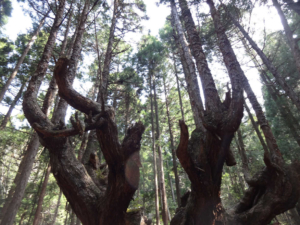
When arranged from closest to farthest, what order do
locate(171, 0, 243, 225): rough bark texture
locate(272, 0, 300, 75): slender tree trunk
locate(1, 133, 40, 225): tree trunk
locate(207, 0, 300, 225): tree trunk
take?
locate(171, 0, 243, 225): rough bark texture → locate(207, 0, 300, 225): tree trunk → locate(1, 133, 40, 225): tree trunk → locate(272, 0, 300, 75): slender tree trunk

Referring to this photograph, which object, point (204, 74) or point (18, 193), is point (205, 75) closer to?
point (204, 74)

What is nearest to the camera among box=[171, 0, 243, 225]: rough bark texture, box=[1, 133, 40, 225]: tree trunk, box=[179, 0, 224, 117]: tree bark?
box=[171, 0, 243, 225]: rough bark texture

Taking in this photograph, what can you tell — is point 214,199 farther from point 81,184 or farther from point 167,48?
point 167,48

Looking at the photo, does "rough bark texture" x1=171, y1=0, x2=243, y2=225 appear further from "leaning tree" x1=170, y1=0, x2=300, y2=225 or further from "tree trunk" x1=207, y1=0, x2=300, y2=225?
"tree trunk" x1=207, y1=0, x2=300, y2=225

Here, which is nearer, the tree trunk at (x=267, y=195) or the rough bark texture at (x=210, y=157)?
the rough bark texture at (x=210, y=157)

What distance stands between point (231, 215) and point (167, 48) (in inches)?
637

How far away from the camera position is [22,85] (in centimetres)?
1430

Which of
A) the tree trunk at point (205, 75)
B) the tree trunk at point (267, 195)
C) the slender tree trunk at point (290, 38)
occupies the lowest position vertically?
the tree trunk at point (267, 195)

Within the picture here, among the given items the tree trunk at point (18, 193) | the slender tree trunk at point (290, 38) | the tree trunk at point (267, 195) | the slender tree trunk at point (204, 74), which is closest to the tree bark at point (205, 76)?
the slender tree trunk at point (204, 74)

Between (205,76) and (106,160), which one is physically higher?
(205,76)

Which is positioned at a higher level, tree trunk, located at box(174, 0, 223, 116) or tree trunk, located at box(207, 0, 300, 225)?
tree trunk, located at box(174, 0, 223, 116)

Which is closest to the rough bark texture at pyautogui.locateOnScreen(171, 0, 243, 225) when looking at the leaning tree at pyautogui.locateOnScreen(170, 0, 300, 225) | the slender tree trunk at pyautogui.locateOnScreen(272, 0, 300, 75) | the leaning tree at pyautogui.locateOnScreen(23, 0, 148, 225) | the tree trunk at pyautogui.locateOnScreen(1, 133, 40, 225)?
the leaning tree at pyautogui.locateOnScreen(170, 0, 300, 225)

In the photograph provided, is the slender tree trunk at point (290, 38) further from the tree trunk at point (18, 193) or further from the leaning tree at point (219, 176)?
the tree trunk at point (18, 193)

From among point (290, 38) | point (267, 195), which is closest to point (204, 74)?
point (267, 195)
